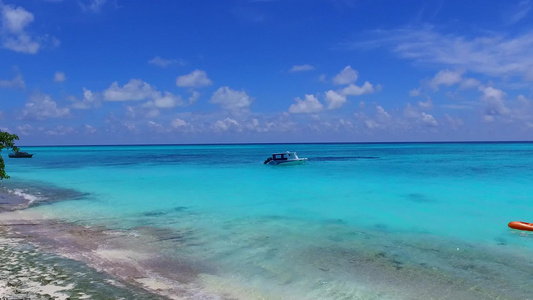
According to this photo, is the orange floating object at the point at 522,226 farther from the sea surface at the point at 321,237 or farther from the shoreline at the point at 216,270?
the shoreline at the point at 216,270

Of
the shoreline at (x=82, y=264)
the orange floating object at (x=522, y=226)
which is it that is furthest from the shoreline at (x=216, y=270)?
the orange floating object at (x=522, y=226)

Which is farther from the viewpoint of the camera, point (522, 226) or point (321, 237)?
point (522, 226)

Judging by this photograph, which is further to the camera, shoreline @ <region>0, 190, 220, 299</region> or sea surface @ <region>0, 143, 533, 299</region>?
sea surface @ <region>0, 143, 533, 299</region>

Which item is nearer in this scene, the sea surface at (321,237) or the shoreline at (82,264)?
the shoreline at (82,264)

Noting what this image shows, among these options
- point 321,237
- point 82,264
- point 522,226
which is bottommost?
point 321,237

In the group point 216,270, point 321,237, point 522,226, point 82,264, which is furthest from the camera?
point 522,226

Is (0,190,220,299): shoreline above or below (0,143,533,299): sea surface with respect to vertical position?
above

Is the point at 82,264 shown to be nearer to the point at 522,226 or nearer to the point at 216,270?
the point at 216,270

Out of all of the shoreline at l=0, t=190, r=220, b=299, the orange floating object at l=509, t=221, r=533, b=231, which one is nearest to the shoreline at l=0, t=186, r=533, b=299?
the shoreline at l=0, t=190, r=220, b=299

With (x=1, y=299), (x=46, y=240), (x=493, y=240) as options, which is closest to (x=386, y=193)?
(x=493, y=240)

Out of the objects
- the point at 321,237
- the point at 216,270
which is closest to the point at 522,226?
the point at 321,237

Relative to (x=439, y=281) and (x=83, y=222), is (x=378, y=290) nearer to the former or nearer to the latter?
(x=439, y=281)

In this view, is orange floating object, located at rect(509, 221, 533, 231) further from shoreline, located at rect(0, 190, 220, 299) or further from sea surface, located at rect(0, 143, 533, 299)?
shoreline, located at rect(0, 190, 220, 299)
